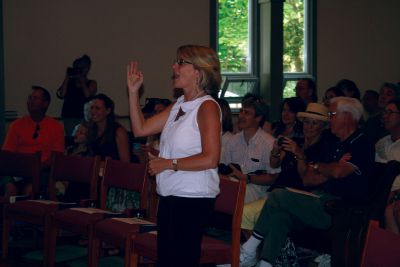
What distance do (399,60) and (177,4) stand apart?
11.2ft

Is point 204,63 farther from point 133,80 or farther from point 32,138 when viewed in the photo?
point 32,138

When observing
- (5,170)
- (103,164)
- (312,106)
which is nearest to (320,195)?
(312,106)

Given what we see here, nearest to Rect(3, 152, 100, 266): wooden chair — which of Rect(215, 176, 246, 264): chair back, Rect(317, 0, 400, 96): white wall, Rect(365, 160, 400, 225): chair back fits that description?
Rect(215, 176, 246, 264): chair back

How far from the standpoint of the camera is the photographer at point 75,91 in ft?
31.3

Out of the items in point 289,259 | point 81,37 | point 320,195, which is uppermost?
point 81,37

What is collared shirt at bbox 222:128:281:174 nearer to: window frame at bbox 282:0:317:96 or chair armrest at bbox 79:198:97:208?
chair armrest at bbox 79:198:97:208

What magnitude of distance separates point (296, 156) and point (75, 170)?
169cm

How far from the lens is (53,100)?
33.2 feet

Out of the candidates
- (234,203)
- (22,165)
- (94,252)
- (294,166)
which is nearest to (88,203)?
(94,252)

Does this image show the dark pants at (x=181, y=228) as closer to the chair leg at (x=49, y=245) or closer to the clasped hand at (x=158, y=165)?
the clasped hand at (x=158, y=165)

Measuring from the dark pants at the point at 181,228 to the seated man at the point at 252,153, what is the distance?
230cm

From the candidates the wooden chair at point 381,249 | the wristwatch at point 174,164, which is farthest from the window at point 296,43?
the wooden chair at point 381,249

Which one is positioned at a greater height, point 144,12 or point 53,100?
point 144,12

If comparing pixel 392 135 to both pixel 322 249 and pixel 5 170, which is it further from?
pixel 5 170
